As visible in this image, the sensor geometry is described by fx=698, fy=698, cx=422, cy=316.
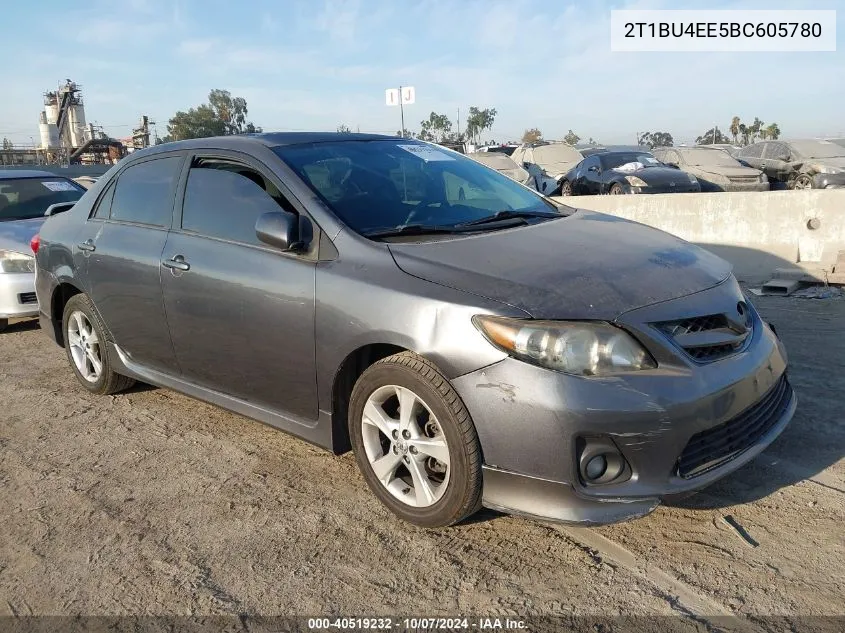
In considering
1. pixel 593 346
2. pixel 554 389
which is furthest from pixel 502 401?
pixel 593 346

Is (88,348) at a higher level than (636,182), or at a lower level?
lower

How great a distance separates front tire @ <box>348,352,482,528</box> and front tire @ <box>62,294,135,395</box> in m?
2.34

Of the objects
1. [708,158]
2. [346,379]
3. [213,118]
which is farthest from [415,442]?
[213,118]

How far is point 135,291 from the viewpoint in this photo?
405cm

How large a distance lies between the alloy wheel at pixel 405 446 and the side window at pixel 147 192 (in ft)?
6.01

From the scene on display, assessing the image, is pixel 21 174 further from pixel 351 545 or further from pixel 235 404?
pixel 351 545

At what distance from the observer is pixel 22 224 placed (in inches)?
283

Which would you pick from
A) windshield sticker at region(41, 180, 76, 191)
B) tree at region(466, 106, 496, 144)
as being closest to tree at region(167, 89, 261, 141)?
tree at region(466, 106, 496, 144)

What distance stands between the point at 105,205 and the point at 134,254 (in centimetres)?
74

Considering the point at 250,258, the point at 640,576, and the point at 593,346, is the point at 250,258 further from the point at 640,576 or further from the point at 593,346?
the point at 640,576

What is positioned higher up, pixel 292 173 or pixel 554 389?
pixel 292 173

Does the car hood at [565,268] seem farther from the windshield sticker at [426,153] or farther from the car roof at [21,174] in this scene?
the car roof at [21,174]

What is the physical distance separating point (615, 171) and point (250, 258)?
13.2 m

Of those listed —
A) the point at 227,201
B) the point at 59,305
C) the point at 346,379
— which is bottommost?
the point at 346,379
